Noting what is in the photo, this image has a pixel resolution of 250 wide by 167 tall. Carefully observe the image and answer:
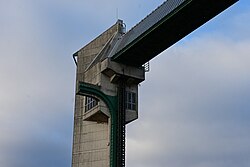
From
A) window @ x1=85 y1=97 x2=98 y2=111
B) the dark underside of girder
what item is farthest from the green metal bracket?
the dark underside of girder

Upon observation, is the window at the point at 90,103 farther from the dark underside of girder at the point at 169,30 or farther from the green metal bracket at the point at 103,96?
the dark underside of girder at the point at 169,30

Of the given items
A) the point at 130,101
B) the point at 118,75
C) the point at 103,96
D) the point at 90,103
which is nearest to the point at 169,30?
the point at 118,75

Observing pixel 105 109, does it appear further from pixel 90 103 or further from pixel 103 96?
pixel 90 103

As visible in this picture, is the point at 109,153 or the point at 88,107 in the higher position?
the point at 88,107

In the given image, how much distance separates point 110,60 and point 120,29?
7216 millimetres

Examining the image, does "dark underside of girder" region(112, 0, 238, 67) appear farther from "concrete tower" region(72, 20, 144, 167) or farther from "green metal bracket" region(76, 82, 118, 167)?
"green metal bracket" region(76, 82, 118, 167)

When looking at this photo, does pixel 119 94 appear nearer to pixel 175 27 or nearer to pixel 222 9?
pixel 175 27

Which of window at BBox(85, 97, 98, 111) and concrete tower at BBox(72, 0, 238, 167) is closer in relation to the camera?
concrete tower at BBox(72, 0, 238, 167)

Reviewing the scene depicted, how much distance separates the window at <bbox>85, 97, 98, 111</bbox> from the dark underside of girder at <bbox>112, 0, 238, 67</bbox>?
537cm

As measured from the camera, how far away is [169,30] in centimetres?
4431

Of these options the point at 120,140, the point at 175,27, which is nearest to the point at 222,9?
the point at 175,27

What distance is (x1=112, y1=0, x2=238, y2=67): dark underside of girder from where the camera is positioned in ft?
134

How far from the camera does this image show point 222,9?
4125 centimetres

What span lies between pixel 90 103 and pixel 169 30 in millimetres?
13835
